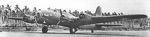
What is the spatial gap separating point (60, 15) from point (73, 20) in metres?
2.03

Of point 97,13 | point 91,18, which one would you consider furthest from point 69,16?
point 97,13

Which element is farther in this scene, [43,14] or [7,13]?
[7,13]

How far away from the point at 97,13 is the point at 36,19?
37.5 feet

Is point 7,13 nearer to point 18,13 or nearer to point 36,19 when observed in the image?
point 18,13

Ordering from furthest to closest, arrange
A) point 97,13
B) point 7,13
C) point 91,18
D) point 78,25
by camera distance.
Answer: point 7,13, point 97,13, point 78,25, point 91,18

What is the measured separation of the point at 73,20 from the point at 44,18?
162 inches

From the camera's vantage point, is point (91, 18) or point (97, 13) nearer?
point (91, 18)

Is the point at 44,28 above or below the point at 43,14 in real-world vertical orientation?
below

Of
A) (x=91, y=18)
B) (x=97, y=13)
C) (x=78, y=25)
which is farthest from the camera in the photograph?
(x=97, y=13)

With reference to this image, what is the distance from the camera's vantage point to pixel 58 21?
3059cm

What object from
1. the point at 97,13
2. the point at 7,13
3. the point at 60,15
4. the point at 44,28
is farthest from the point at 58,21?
the point at 7,13

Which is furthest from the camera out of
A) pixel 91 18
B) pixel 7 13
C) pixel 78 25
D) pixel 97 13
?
pixel 7 13

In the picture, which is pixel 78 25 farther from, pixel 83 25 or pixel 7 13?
pixel 7 13

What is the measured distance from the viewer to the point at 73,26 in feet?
104
